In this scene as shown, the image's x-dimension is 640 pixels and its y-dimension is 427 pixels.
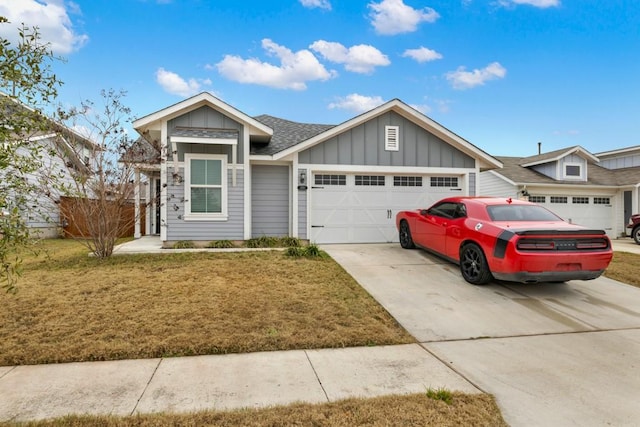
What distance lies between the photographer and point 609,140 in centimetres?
2111

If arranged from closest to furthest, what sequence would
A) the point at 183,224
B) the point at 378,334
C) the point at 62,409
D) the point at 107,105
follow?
the point at 62,409 < the point at 378,334 < the point at 107,105 < the point at 183,224

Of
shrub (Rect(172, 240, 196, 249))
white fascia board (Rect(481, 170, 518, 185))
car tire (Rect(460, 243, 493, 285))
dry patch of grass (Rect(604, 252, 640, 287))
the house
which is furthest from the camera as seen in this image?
white fascia board (Rect(481, 170, 518, 185))

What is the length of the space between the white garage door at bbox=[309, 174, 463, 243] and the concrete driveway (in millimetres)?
2882

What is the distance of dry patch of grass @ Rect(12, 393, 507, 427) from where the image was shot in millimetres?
2400

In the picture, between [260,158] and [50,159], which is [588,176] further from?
[50,159]

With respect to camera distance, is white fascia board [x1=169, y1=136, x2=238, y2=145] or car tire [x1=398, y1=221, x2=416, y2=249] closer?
white fascia board [x1=169, y1=136, x2=238, y2=145]

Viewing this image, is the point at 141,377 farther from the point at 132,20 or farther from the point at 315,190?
the point at 132,20

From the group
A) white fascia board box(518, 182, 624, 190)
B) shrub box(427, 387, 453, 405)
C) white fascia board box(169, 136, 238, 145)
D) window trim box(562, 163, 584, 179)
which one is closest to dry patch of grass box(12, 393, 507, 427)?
shrub box(427, 387, 453, 405)

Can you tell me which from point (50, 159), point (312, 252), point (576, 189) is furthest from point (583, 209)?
point (50, 159)

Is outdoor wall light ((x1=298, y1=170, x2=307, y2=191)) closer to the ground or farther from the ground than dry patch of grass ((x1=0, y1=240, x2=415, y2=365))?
farther from the ground

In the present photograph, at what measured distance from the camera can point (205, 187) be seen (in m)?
9.48

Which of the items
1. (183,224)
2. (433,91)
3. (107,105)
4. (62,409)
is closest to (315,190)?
(183,224)

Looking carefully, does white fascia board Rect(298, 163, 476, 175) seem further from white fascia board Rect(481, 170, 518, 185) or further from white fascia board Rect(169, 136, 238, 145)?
white fascia board Rect(481, 170, 518, 185)

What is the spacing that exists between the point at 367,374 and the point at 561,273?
4.01m
